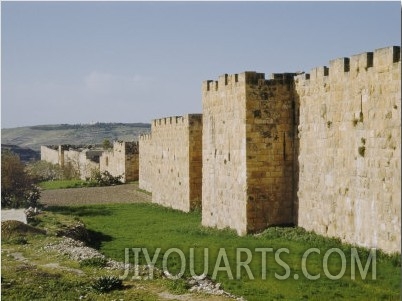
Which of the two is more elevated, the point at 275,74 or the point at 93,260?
the point at 275,74

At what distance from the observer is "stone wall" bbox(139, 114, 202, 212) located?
75.3 ft

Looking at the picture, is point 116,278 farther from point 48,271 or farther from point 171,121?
point 171,121

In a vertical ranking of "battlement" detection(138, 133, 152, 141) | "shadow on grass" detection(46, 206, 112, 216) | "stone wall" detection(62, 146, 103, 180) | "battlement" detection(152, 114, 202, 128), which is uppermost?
"battlement" detection(152, 114, 202, 128)

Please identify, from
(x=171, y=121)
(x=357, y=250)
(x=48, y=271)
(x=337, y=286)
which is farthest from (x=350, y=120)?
(x=171, y=121)

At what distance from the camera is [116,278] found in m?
10.3

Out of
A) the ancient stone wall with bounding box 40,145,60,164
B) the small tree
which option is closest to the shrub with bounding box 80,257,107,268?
the small tree

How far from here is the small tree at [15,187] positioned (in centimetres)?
2556

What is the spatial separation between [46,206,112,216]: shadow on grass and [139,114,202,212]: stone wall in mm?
3035

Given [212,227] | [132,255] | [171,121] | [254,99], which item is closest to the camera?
[132,255]

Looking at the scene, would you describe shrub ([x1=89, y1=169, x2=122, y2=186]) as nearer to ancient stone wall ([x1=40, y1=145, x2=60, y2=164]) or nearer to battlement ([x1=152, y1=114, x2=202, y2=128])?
battlement ([x1=152, y1=114, x2=202, y2=128])

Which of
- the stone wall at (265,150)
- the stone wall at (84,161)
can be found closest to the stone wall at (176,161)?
the stone wall at (265,150)

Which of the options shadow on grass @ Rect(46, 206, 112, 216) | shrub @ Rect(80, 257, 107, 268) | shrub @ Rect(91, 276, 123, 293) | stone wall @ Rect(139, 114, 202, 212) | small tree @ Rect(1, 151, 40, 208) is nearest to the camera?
shrub @ Rect(91, 276, 123, 293)

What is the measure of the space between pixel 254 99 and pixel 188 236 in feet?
14.4

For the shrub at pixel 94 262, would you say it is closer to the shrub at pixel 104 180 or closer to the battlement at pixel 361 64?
the battlement at pixel 361 64
